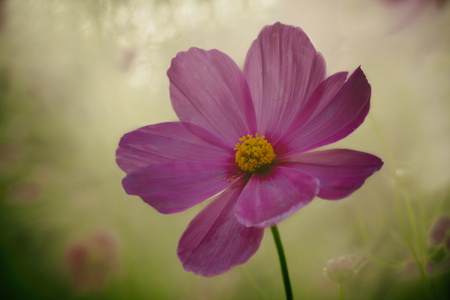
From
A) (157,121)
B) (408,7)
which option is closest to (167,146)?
(157,121)

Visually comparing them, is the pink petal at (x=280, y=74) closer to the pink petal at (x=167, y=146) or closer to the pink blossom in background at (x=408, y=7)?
the pink petal at (x=167, y=146)

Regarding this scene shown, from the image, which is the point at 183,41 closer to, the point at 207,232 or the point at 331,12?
the point at 331,12

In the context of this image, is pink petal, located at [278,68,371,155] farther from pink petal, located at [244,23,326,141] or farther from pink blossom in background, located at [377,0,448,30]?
pink blossom in background, located at [377,0,448,30]

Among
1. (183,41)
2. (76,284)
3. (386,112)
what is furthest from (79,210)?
(386,112)

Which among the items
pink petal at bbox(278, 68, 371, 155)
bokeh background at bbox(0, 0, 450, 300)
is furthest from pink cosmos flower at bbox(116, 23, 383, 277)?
bokeh background at bbox(0, 0, 450, 300)

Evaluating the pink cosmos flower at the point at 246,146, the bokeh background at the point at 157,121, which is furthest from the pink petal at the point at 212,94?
the bokeh background at the point at 157,121

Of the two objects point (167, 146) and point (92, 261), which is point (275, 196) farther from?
point (92, 261)
